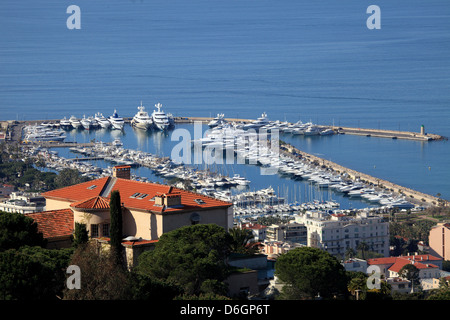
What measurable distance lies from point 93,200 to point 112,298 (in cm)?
403

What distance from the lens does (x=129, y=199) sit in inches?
636

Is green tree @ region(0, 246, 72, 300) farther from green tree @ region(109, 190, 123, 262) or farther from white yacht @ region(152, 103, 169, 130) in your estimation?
white yacht @ region(152, 103, 169, 130)

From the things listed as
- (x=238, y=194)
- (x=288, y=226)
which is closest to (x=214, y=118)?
(x=238, y=194)

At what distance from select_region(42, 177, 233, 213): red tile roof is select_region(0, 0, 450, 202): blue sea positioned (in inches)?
1173

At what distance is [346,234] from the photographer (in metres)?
36.0

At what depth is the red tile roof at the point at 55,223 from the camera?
15.7 meters

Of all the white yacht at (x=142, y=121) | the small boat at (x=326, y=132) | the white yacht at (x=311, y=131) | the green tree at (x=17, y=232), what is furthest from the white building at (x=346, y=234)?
the white yacht at (x=142, y=121)

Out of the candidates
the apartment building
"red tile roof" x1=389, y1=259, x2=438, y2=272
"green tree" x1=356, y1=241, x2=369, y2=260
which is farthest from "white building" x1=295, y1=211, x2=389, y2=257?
"red tile roof" x1=389, y1=259, x2=438, y2=272

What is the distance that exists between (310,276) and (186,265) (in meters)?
1.97

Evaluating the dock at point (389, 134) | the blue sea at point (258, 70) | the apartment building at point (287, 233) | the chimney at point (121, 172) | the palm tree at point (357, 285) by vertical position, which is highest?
the blue sea at point (258, 70)

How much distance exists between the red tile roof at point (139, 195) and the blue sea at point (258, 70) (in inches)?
1173

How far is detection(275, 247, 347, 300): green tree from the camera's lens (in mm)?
14695

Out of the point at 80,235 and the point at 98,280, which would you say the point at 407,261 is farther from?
the point at 98,280

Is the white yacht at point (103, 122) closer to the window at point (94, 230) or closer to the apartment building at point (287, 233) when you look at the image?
the apartment building at point (287, 233)
